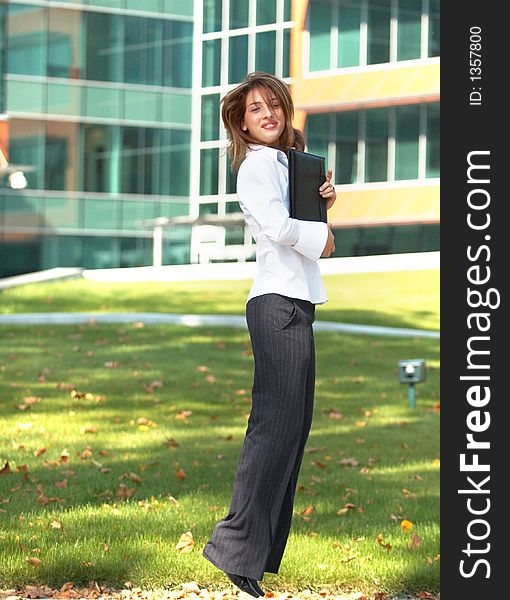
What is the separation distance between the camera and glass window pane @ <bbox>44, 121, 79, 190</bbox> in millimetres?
33938

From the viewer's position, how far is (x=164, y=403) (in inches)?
474

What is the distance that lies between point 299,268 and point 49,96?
30943 mm

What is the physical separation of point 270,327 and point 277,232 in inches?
13.1

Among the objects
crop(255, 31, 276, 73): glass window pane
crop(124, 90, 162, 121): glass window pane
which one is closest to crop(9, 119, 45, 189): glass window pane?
crop(124, 90, 162, 121): glass window pane

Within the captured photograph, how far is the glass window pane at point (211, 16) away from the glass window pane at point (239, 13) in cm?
47

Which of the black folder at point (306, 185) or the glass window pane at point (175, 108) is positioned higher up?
the glass window pane at point (175, 108)

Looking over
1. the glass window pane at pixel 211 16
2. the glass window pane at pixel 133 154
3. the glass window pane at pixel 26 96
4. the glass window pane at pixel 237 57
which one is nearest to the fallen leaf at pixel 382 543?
the glass window pane at pixel 237 57

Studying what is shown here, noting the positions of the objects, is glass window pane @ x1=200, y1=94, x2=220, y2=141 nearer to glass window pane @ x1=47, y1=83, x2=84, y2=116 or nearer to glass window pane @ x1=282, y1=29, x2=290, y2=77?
glass window pane @ x1=282, y1=29, x2=290, y2=77

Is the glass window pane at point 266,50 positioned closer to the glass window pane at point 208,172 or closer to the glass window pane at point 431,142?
the glass window pane at point 208,172

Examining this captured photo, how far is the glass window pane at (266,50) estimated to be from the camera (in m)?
34.7

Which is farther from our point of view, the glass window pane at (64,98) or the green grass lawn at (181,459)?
the glass window pane at (64,98)

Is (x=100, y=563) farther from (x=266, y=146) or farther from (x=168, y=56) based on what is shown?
(x=168, y=56)

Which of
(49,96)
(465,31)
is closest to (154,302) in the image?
(49,96)

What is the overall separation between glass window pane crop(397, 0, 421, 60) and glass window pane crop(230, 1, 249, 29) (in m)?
4.30
